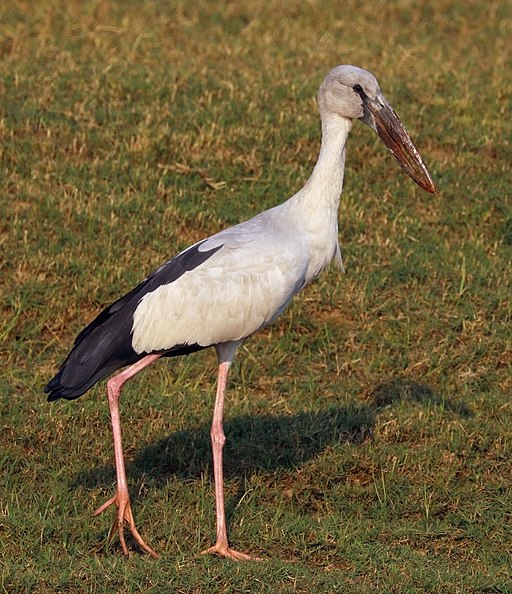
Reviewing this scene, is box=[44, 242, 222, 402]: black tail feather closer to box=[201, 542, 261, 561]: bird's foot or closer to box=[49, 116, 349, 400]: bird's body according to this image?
box=[49, 116, 349, 400]: bird's body

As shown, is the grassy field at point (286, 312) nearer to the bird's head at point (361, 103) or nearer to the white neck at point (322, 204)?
the white neck at point (322, 204)

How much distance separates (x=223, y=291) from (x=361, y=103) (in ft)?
4.02

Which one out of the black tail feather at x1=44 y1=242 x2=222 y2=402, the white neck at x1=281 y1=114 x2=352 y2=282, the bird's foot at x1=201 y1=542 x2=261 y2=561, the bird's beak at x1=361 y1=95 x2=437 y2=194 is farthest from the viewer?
the bird's beak at x1=361 y1=95 x2=437 y2=194

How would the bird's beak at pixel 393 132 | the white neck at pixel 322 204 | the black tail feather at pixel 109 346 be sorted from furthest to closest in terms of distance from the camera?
the bird's beak at pixel 393 132
the white neck at pixel 322 204
the black tail feather at pixel 109 346

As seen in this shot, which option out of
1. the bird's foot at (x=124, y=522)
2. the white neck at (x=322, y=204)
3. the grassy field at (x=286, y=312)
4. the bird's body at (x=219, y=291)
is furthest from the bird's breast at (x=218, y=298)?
the grassy field at (x=286, y=312)

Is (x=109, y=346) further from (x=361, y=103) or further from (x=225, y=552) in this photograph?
(x=361, y=103)

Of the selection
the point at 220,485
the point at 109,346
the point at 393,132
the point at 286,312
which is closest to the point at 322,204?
the point at 393,132

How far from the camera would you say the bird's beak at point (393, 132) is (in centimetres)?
652

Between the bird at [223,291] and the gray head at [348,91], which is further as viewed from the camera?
the gray head at [348,91]

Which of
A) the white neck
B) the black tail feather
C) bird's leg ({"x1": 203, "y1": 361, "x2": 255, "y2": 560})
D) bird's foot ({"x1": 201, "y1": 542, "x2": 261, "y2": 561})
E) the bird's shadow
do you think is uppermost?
the white neck

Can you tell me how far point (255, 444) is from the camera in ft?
23.5

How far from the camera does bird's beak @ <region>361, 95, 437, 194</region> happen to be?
21.4ft

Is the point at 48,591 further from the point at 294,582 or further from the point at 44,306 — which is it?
the point at 44,306

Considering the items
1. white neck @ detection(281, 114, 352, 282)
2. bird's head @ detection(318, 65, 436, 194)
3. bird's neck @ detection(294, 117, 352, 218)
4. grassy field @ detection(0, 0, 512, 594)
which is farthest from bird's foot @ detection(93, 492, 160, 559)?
bird's head @ detection(318, 65, 436, 194)
